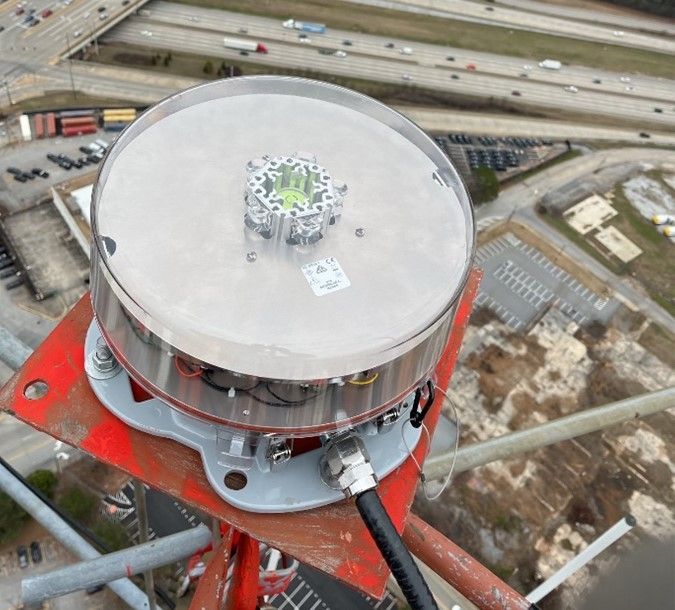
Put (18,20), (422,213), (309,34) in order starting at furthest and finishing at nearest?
(309,34) < (18,20) < (422,213)

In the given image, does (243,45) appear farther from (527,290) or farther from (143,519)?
(143,519)

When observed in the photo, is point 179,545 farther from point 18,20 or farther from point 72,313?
point 18,20

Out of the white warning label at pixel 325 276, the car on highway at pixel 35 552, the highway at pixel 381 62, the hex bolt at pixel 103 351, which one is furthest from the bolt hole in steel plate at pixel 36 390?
the highway at pixel 381 62

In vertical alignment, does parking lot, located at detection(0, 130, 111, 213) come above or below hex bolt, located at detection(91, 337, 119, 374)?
below

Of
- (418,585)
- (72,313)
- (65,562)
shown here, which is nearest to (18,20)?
(65,562)

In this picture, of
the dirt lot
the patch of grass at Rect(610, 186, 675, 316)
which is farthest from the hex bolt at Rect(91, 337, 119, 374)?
the patch of grass at Rect(610, 186, 675, 316)

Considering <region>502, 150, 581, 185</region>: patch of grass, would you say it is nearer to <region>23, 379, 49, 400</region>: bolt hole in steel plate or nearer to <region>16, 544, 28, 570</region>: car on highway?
<region>16, 544, 28, 570</region>: car on highway
